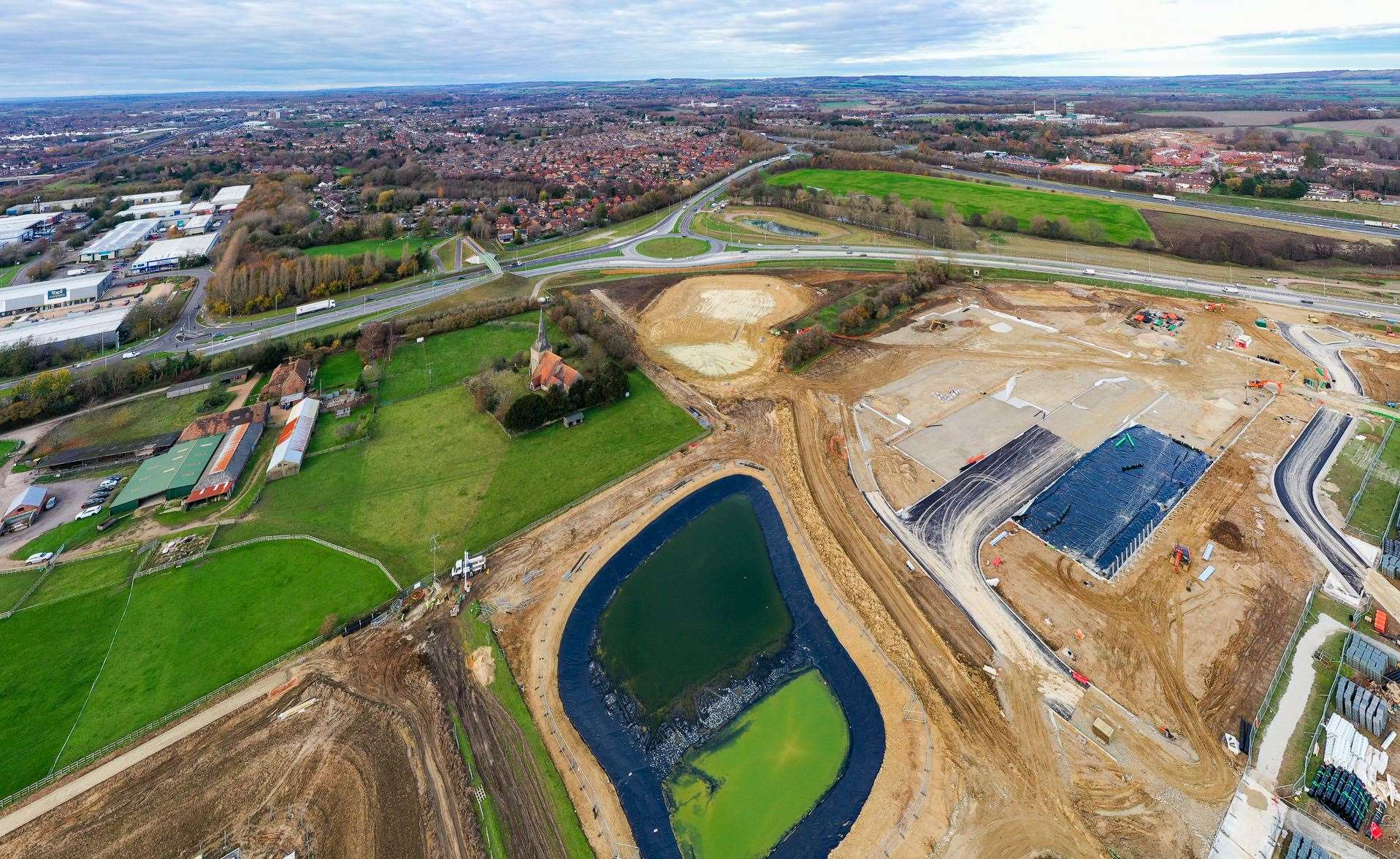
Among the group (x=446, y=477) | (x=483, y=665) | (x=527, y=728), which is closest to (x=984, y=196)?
(x=446, y=477)

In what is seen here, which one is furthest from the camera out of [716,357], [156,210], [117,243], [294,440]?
[156,210]

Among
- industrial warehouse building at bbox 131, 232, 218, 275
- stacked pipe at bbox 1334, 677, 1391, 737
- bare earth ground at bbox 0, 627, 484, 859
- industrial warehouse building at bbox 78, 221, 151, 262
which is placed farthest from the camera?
industrial warehouse building at bbox 78, 221, 151, 262

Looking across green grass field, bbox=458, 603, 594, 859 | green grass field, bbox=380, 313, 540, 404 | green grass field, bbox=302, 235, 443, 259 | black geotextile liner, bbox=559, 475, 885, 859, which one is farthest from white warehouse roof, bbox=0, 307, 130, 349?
black geotextile liner, bbox=559, 475, 885, 859

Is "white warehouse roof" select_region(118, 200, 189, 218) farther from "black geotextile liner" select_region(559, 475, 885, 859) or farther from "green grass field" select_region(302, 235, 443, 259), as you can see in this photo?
"black geotextile liner" select_region(559, 475, 885, 859)

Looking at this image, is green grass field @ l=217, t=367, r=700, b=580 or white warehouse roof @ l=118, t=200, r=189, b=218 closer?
green grass field @ l=217, t=367, r=700, b=580

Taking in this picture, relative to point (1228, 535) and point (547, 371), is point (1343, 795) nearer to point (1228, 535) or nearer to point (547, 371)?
point (1228, 535)

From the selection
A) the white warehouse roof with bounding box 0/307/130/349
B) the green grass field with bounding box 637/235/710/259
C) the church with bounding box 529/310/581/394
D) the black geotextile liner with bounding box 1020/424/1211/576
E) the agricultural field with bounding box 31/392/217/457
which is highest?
the green grass field with bounding box 637/235/710/259

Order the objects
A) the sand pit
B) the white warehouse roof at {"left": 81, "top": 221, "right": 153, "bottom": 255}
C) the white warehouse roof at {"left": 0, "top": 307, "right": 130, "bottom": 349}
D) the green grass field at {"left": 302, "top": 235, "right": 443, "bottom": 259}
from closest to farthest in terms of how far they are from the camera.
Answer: the sand pit < the white warehouse roof at {"left": 0, "top": 307, "right": 130, "bottom": 349} < the green grass field at {"left": 302, "top": 235, "right": 443, "bottom": 259} < the white warehouse roof at {"left": 81, "top": 221, "right": 153, "bottom": 255}
